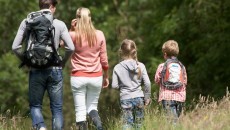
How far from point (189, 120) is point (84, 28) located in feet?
7.41

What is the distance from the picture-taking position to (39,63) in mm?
8703

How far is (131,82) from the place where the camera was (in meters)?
9.59

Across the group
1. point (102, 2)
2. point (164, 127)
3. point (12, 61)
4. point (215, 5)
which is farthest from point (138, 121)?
point (102, 2)

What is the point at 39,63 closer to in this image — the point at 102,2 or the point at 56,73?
the point at 56,73

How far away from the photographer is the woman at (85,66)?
9484mm

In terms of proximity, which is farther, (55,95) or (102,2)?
(102,2)

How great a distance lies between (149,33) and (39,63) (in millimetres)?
13442

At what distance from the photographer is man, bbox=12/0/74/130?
882 centimetres

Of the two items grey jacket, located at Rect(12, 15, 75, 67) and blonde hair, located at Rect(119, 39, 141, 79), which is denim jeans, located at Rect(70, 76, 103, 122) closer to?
blonde hair, located at Rect(119, 39, 141, 79)

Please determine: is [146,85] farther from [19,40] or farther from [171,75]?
[19,40]

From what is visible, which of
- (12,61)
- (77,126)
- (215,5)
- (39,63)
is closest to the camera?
(39,63)

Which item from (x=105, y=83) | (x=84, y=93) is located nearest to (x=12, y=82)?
(x=105, y=83)

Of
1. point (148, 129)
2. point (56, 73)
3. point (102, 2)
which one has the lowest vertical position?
point (148, 129)

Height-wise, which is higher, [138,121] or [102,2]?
[102,2]
